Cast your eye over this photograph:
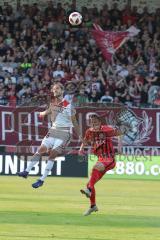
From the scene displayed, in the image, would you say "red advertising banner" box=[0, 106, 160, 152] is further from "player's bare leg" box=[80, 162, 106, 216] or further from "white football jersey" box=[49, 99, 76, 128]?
"player's bare leg" box=[80, 162, 106, 216]

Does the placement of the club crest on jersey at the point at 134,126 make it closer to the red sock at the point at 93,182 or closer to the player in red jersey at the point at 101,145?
the player in red jersey at the point at 101,145

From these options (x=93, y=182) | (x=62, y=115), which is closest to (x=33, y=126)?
(x=62, y=115)

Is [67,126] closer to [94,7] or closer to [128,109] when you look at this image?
[128,109]

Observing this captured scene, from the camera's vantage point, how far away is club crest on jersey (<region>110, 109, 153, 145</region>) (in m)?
26.7

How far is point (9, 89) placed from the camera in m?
29.3

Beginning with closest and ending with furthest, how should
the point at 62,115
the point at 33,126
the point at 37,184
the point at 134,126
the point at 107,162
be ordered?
the point at 107,162 < the point at 37,184 < the point at 62,115 < the point at 134,126 < the point at 33,126

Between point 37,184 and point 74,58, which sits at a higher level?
point 74,58

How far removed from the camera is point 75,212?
639 inches

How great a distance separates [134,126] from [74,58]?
5993 mm

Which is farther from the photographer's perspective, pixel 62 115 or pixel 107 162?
pixel 62 115

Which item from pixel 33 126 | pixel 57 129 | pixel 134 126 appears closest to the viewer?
pixel 57 129

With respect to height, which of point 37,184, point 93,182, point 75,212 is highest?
point 93,182

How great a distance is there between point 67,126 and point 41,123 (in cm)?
773

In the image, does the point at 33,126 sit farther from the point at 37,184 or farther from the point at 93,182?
the point at 93,182
